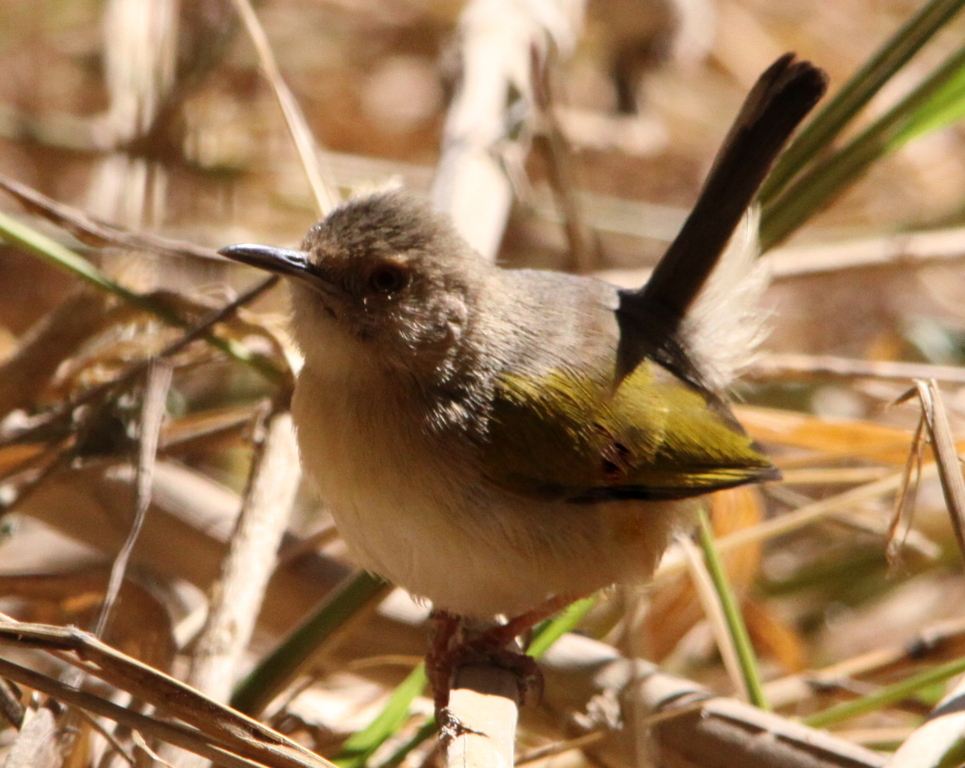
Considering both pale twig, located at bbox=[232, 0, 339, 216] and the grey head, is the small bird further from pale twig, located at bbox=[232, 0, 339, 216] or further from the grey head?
pale twig, located at bbox=[232, 0, 339, 216]

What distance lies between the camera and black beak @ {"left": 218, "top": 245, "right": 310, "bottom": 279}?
2299 mm

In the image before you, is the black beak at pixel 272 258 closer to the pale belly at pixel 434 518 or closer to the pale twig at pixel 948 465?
the pale belly at pixel 434 518

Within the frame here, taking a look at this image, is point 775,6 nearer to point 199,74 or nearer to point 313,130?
point 313,130

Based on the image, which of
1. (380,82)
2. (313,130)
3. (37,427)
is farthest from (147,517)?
(380,82)

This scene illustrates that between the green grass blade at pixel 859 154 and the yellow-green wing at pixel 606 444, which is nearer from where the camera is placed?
the yellow-green wing at pixel 606 444

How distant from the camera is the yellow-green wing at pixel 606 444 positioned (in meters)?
2.45

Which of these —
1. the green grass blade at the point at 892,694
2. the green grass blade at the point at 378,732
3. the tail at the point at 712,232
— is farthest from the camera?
the tail at the point at 712,232

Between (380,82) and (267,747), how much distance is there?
16.5ft

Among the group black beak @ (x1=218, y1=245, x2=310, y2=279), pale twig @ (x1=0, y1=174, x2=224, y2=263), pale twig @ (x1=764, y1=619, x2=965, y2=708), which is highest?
pale twig @ (x1=0, y1=174, x2=224, y2=263)

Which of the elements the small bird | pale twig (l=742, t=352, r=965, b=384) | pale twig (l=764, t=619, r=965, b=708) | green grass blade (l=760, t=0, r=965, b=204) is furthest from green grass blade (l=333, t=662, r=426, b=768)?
green grass blade (l=760, t=0, r=965, b=204)

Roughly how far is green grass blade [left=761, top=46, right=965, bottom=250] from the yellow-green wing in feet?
1.99

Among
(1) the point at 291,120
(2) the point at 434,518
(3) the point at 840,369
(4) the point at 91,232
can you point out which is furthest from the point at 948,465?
(4) the point at 91,232

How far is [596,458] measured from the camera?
8.24 ft

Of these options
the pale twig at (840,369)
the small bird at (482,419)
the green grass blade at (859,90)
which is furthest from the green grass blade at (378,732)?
the green grass blade at (859,90)
